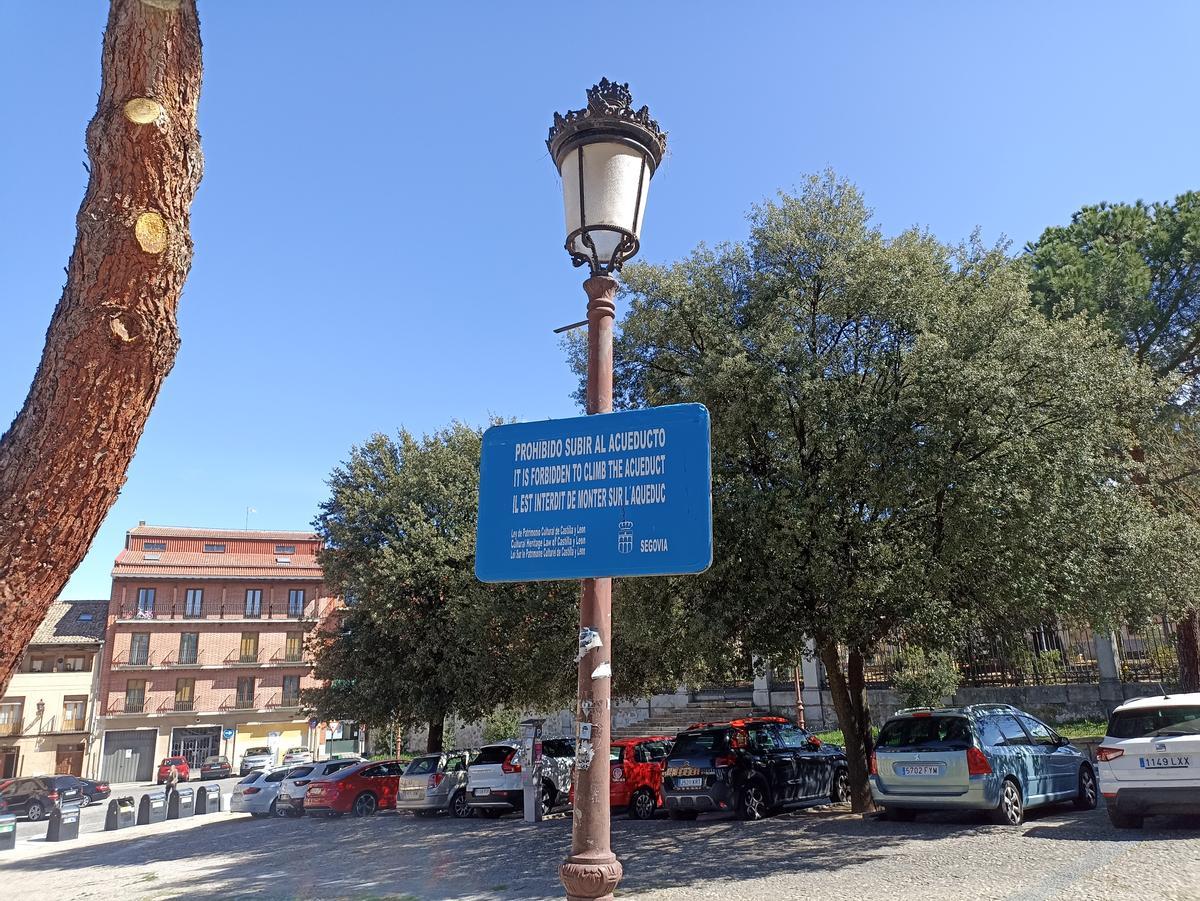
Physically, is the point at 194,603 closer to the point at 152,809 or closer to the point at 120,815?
the point at 152,809

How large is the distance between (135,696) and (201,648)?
165 inches

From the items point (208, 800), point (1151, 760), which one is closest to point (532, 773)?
point (1151, 760)

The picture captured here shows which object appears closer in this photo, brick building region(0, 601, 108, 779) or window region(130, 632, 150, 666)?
brick building region(0, 601, 108, 779)

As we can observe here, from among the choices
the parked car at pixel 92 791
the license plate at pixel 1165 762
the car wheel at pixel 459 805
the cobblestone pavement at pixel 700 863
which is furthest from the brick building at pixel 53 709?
the license plate at pixel 1165 762

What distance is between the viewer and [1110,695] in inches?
816

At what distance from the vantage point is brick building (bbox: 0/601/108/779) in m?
44.3

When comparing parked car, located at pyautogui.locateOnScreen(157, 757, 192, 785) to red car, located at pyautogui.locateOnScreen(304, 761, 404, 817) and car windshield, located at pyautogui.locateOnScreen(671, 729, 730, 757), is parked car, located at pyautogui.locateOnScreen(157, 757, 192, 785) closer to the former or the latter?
red car, located at pyautogui.locateOnScreen(304, 761, 404, 817)

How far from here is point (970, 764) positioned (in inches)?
423

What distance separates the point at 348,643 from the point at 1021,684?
60.6ft

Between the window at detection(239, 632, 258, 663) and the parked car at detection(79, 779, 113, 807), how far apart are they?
49.1 feet

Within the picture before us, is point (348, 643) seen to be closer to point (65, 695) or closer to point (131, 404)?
point (131, 404)

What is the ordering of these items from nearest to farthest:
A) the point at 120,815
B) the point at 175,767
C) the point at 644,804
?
the point at 644,804 < the point at 120,815 < the point at 175,767

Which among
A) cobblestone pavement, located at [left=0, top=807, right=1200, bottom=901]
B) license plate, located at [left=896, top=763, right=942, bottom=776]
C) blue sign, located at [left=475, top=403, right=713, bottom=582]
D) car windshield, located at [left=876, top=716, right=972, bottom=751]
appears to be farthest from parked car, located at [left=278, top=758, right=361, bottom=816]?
blue sign, located at [left=475, top=403, right=713, bottom=582]

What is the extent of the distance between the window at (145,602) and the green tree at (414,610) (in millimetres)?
31637
